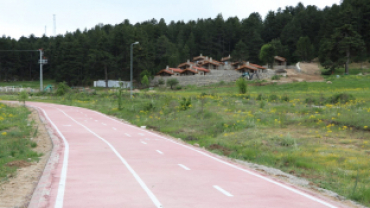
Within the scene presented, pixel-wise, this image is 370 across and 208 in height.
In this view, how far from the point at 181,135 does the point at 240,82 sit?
105ft

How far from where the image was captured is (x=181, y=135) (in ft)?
76.0

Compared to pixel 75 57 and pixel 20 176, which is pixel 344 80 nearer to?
pixel 20 176

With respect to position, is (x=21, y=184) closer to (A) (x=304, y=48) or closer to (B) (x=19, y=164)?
(B) (x=19, y=164)

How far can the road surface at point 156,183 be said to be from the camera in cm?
819

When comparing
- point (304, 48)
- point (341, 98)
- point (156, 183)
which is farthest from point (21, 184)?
point (304, 48)

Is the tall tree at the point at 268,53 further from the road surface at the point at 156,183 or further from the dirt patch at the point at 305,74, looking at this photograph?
the road surface at the point at 156,183

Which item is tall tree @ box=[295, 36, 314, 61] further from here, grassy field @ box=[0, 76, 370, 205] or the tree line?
grassy field @ box=[0, 76, 370, 205]

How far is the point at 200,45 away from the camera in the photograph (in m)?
130

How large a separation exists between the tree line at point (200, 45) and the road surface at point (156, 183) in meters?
72.2

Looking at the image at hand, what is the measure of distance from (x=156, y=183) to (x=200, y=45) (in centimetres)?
12266

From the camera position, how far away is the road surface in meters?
8.19

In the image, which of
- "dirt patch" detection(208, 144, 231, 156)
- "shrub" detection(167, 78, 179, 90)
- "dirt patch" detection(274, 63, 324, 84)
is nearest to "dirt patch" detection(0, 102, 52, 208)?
"dirt patch" detection(208, 144, 231, 156)

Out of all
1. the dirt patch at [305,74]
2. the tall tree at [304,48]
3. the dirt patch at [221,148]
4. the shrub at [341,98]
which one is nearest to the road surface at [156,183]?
the dirt patch at [221,148]

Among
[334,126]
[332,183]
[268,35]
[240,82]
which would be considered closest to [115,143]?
[332,183]
